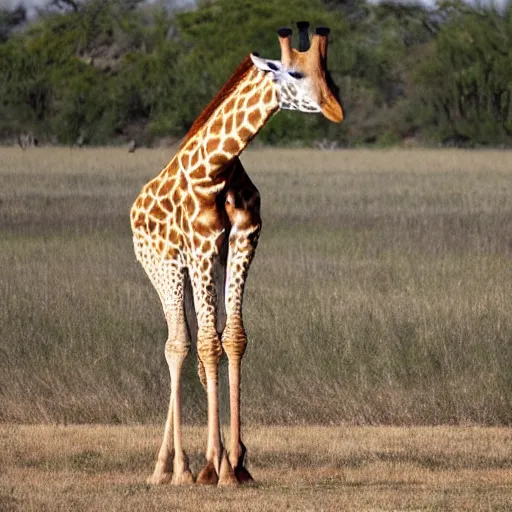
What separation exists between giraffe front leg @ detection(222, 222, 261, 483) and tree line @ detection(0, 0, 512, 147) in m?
42.5

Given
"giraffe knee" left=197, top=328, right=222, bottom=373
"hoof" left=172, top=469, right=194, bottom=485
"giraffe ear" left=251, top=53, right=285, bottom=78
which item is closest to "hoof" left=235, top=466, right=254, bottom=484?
"hoof" left=172, top=469, right=194, bottom=485

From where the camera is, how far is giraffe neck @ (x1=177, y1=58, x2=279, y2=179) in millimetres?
7422

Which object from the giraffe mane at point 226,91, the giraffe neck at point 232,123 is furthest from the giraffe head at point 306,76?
the giraffe mane at point 226,91

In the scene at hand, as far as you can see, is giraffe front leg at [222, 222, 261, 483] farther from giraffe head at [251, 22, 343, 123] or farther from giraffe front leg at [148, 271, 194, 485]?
giraffe head at [251, 22, 343, 123]

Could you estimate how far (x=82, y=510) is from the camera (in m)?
7.09

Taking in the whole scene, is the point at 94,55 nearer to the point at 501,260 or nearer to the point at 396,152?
the point at 396,152

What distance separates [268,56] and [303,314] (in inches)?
1591

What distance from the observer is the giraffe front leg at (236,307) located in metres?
7.52

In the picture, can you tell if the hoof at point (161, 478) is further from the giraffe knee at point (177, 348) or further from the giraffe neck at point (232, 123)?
the giraffe neck at point (232, 123)

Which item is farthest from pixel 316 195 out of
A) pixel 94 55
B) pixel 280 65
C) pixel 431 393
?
pixel 94 55

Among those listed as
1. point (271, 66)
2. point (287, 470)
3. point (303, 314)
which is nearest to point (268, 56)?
point (303, 314)

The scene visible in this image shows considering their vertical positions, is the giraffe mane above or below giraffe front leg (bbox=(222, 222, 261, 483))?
above

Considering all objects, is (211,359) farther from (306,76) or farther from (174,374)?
(306,76)

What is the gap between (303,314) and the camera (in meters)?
13.7
